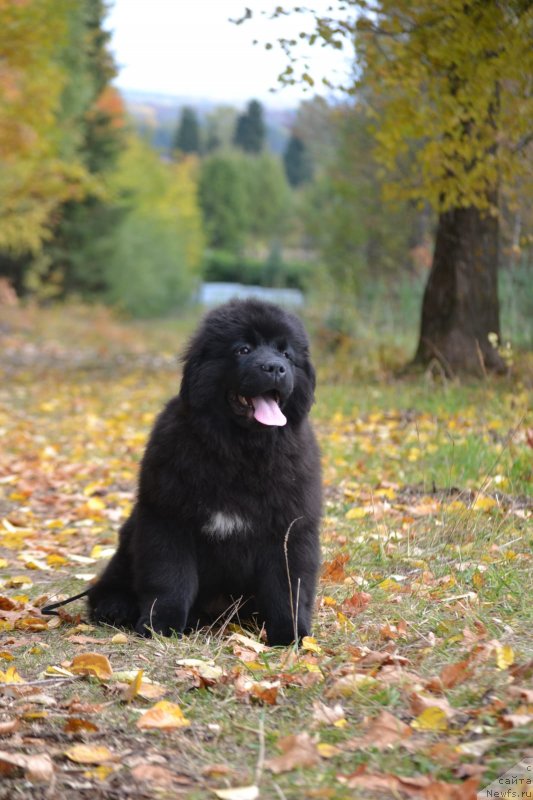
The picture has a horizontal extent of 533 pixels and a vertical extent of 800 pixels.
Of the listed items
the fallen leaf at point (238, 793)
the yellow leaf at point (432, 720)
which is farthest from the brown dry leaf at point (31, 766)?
the yellow leaf at point (432, 720)

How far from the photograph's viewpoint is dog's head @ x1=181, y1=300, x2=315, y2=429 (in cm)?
407

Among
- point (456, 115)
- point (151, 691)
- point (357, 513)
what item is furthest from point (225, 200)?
point (151, 691)

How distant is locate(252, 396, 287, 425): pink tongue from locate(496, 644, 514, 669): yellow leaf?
1271mm

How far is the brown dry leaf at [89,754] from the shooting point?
2.90m

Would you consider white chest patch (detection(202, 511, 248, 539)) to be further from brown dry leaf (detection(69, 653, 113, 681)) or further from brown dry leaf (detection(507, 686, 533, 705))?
brown dry leaf (detection(507, 686, 533, 705))

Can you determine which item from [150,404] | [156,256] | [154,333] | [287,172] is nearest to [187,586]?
[150,404]

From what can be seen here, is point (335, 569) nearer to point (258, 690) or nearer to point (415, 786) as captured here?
point (258, 690)

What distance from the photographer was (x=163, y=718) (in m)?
3.15

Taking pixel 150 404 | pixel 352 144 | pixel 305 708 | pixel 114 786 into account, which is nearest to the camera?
pixel 114 786

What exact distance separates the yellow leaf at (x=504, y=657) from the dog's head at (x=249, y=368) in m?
1.27

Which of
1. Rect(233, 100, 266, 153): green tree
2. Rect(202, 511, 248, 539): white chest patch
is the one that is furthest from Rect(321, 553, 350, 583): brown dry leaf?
Rect(233, 100, 266, 153): green tree

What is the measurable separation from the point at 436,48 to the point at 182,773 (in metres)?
5.89

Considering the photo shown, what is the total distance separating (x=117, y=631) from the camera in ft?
14.3

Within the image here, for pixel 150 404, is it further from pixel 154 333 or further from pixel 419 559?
pixel 154 333
